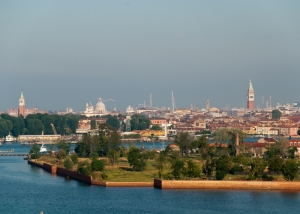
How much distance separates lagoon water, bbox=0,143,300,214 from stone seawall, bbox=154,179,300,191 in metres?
0.50

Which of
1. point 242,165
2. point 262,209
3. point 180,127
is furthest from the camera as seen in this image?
point 180,127

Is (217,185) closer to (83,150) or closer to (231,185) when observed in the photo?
(231,185)

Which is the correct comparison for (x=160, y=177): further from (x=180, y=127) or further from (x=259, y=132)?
(x=180, y=127)

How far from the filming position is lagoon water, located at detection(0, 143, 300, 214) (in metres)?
19.7

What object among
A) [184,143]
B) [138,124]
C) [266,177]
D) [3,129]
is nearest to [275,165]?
[266,177]

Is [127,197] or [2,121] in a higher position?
[2,121]

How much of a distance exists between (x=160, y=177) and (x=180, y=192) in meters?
1.82

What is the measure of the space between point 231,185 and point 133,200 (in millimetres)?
3284

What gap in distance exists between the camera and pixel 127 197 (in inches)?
846

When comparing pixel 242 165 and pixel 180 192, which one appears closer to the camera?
pixel 180 192

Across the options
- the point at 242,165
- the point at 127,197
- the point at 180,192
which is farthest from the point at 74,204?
the point at 242,165

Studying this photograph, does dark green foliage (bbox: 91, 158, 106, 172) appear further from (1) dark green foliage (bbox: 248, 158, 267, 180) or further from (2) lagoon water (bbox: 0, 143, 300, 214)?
(1) dark green foliage (bbox: 248, 158, 267, 180)

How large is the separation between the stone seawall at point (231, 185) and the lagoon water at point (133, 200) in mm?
498

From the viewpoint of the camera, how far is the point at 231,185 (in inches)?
909
